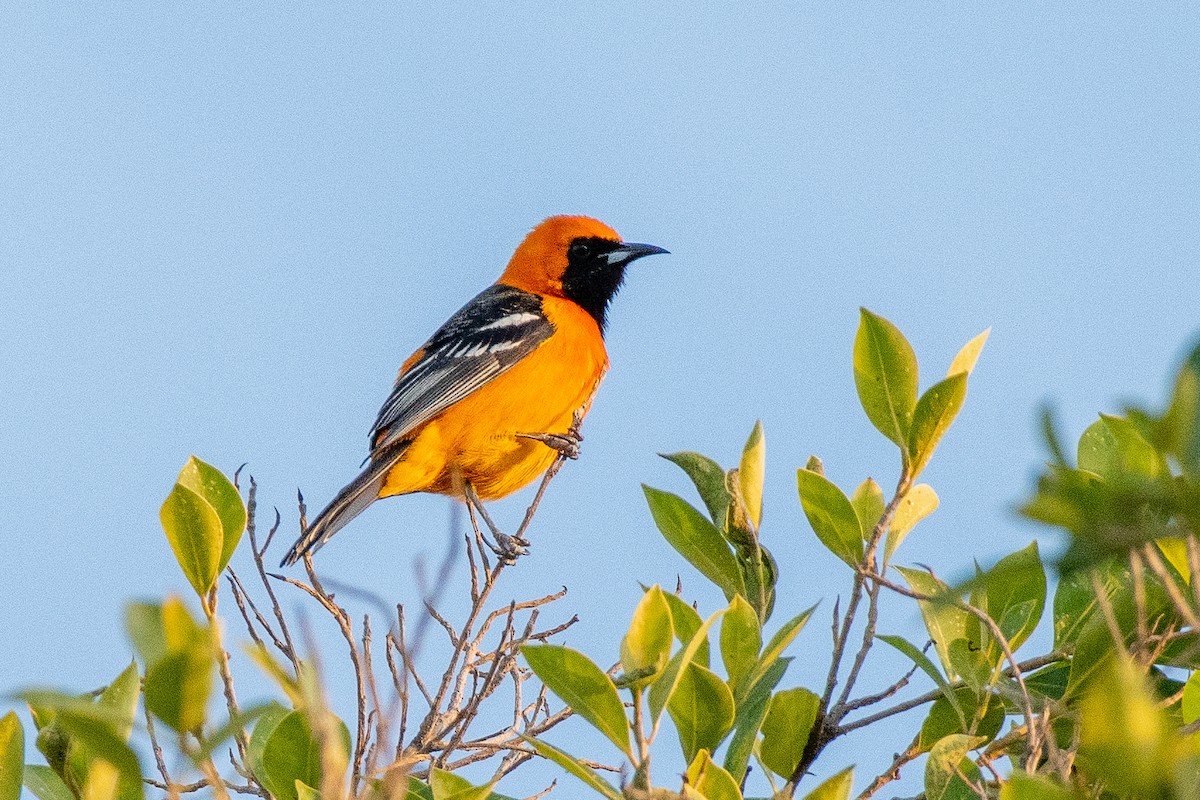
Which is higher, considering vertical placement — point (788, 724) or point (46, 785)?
point (788, 724)

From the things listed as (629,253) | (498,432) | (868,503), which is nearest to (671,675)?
(868,503)

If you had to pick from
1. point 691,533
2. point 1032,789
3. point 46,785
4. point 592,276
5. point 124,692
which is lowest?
point 46,785

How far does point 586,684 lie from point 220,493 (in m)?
0.98

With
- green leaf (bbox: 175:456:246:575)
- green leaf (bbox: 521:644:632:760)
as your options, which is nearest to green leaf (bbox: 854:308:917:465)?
green leaf (bbox: 521:644:632:760)

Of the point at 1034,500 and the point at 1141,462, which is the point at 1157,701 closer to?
the point at 1141,462

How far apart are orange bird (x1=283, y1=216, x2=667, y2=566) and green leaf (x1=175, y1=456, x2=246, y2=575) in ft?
9.63

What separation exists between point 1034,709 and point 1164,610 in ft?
0.92

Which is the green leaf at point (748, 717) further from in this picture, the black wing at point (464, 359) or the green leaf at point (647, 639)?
the black wing at point (464, 359)

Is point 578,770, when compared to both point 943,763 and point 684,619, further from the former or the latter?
point 943,763

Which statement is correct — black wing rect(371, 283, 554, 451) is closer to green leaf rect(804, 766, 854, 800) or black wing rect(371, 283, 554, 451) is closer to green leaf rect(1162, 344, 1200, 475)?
green leaf rect(804, 766, 854, 800)

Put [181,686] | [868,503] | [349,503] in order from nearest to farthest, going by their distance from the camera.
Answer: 1. [181,686]
2. [868,503]
3. [349,503]

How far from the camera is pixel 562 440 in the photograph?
18.8 feet

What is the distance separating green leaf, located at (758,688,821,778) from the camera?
2100 mm

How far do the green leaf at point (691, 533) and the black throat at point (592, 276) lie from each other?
4.67 meters
